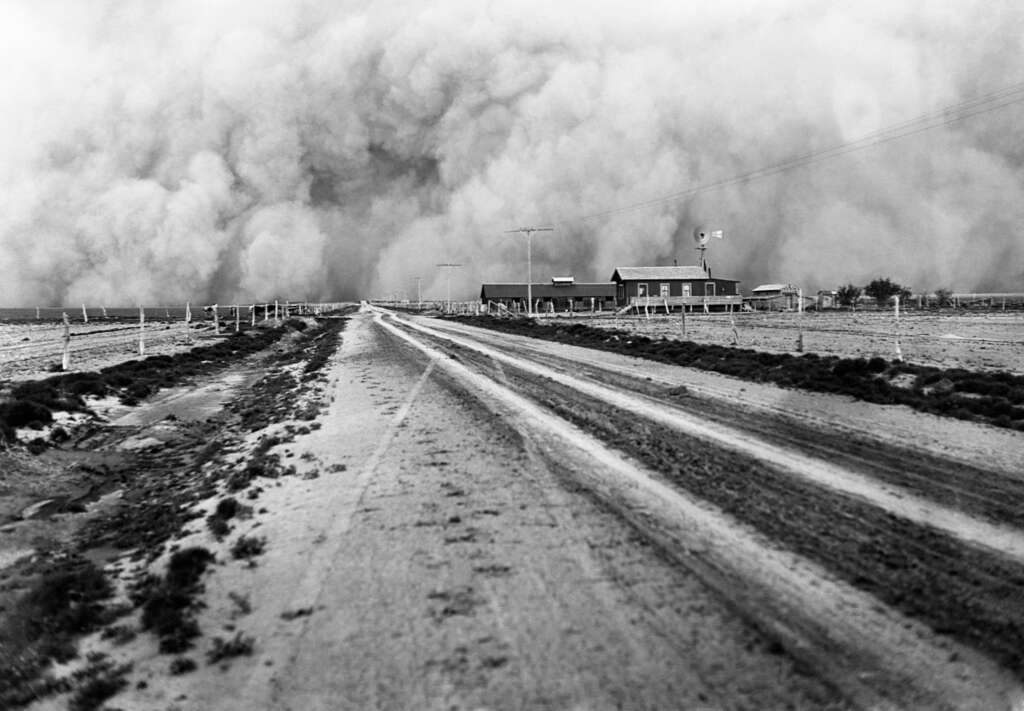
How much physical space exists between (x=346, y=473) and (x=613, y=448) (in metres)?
3.56

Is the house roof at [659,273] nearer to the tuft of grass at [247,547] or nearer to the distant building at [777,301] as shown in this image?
the distant building at [777,301]

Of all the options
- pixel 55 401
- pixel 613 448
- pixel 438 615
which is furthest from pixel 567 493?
pixel 55 401

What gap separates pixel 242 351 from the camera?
35188 mm

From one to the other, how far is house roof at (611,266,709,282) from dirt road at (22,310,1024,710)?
104439 mm

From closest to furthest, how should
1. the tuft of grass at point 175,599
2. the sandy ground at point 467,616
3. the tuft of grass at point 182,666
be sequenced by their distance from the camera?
the sandy ground at point 467,616 < the tuft of grass at point 182,666 < the tuft of grass at point 175,599

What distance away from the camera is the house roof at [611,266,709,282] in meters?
112

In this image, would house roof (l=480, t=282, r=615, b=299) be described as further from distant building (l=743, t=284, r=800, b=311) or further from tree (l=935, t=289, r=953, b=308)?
tree (l=935, t=289, r=953, b=308)

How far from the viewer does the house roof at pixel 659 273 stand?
368 ft

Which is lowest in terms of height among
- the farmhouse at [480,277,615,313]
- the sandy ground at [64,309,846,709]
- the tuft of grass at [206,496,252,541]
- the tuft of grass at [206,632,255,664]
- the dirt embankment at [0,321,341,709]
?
the dirt embankment at [0,321,341,709]

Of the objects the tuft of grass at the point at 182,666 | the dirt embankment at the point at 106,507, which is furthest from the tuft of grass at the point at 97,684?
the tuft of grass at the point at 182,666

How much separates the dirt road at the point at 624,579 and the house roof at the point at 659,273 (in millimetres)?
104439

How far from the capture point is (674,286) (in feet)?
365

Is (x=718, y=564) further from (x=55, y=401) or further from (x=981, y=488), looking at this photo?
(x=55, y=401)

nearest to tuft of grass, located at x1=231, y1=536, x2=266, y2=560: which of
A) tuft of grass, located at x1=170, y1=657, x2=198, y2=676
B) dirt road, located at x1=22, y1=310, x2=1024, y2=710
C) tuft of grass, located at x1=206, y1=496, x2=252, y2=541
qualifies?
dirt road, located at x1=22, y1=310, x2=1024, y2=710
